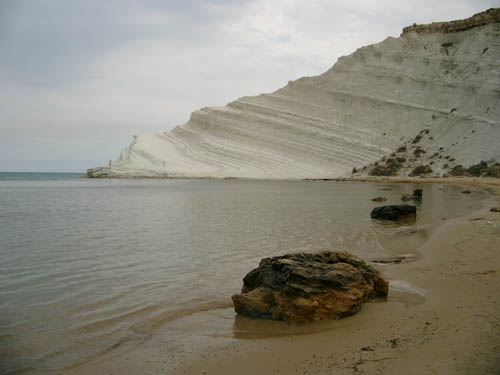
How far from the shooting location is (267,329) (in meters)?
4.16

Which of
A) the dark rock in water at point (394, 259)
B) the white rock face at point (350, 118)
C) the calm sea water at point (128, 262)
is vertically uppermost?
the white rock face at point (350, 118)

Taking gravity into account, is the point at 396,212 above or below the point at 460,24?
below

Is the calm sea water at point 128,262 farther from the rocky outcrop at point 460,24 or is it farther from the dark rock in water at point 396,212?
the rocky outcrop at point 460,24

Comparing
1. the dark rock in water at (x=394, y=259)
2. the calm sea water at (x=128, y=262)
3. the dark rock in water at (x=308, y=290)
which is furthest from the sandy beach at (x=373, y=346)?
the dark rock in water at (x=394, y=259)

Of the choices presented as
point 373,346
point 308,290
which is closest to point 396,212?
point 308,290

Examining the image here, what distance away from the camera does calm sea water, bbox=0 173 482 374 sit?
415 cm

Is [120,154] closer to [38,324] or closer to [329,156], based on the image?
[329,156]

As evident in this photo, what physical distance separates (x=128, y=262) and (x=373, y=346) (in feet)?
15.3

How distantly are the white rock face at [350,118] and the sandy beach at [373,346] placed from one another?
3429cm

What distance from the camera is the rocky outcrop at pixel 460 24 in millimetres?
45656

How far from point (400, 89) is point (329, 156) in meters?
11.9

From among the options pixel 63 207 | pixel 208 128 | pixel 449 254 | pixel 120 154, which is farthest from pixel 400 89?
pixel 449 254

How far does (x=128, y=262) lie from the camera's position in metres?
7.10

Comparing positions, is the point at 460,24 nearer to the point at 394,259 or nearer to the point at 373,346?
the point at 394,259
